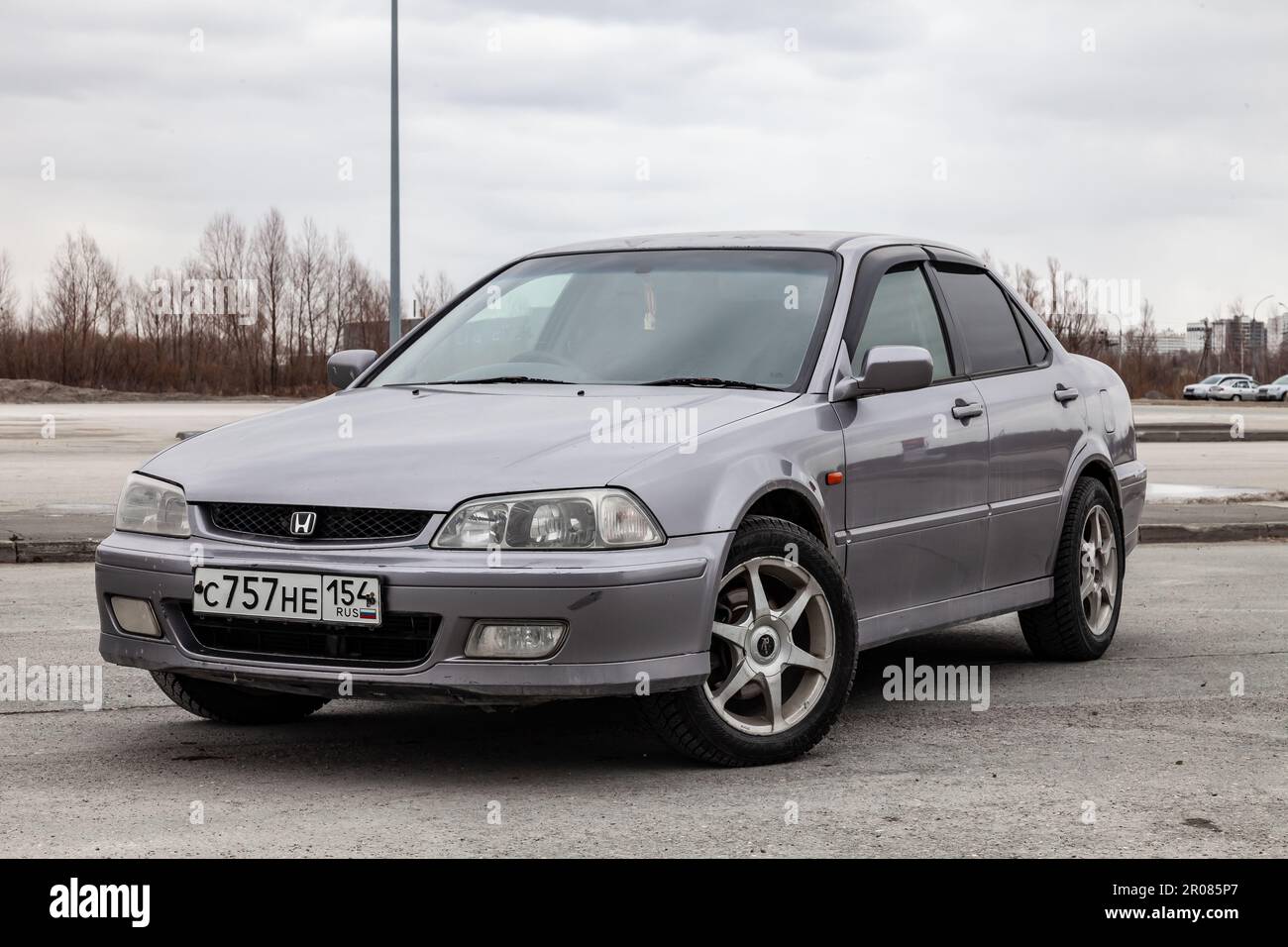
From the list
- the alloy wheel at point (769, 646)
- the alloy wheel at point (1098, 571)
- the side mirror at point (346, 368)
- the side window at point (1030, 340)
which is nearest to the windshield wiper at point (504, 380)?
the side mirror at point (346, 368)

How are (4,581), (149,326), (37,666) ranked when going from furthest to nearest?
(149,326)
(4,581)
(37,666)

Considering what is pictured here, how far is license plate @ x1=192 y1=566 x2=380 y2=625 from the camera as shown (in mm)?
4582

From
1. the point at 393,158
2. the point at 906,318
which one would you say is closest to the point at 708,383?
the point at 906,318

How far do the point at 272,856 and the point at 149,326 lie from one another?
85704 mm

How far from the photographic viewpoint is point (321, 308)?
85.9m

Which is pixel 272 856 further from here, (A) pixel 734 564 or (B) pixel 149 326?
(B) pixel 149 326

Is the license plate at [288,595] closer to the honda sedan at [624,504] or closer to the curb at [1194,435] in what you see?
the honda sedan at [624,504]

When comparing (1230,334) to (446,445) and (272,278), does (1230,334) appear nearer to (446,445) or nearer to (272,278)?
(272,278)

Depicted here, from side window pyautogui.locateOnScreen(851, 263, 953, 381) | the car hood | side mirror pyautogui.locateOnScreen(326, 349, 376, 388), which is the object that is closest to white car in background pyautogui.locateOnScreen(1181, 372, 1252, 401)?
side window pyautogui.locateOnScreen(851, 263, 953, 381)

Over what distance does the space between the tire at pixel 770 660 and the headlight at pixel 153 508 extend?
1476 millimetres

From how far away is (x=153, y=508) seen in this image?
510cm

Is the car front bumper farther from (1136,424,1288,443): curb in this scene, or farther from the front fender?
(1136,424,1288,443): curb

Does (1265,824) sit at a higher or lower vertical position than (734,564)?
lower
